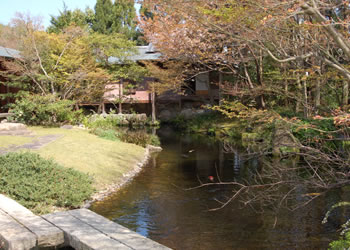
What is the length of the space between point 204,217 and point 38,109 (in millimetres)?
11224

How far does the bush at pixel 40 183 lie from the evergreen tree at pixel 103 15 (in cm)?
2755

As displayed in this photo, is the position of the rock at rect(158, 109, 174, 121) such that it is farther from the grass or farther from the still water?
the still water

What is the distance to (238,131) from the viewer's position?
64.0ft

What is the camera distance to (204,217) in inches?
293

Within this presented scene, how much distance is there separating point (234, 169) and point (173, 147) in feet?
17.3

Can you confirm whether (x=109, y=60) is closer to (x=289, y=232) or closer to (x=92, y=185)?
(x=92, y=185)

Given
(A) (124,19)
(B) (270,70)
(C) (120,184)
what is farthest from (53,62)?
(A) (124,19)

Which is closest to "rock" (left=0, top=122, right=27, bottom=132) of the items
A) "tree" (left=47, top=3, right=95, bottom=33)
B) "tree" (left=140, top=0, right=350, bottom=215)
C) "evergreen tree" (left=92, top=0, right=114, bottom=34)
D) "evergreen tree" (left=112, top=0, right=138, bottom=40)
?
"tree" (left=140, top=0, right=350, bottom=215)

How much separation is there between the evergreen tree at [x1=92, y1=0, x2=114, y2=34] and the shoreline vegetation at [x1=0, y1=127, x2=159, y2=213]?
68.8 feet

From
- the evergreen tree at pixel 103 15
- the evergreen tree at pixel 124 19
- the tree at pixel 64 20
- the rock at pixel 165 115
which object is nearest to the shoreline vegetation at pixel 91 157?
the rock at pixel 165 115

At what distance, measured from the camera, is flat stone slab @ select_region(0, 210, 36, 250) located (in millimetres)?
4383

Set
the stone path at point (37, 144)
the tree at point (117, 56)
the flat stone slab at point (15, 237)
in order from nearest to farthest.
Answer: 1. the flat stone slab at point (15, 237)
2. the stone path at point (37, 144)
3. the tree at point (117, 56)

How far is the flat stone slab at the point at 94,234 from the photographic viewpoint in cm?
444

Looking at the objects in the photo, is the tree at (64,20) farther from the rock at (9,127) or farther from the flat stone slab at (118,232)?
the flat stone slab at (118,232)
